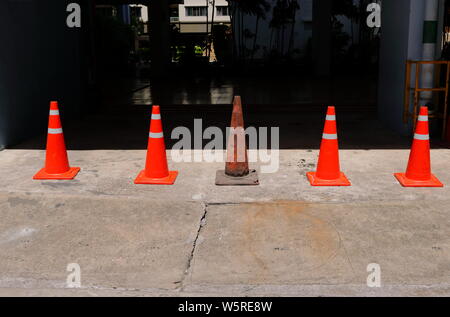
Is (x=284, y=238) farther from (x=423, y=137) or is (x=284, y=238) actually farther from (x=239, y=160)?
(x=423, y=137)

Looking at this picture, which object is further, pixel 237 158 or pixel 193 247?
pixel 237 158

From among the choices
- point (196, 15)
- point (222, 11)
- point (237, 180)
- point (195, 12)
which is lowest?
point (237, 180)

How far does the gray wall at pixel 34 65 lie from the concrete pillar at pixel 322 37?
1142 centimetres

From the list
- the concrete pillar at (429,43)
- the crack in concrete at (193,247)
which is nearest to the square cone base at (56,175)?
the crack in concrete at (193,247)

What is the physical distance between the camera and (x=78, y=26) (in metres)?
8.63

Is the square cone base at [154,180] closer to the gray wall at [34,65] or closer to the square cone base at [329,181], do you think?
the square cone base at [329,181]

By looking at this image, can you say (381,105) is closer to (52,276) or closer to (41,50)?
(41,50)

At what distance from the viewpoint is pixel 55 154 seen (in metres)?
5.08

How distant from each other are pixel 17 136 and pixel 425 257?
538 centimetres

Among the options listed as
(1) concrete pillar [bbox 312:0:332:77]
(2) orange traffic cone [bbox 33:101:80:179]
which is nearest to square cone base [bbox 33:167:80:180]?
(2) orange traffic cone [bbox 33:101:80:179]

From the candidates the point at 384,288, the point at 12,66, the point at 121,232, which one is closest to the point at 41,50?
the point at 12,66

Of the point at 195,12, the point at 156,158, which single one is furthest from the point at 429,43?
the point at 195,12

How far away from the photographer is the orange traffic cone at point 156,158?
16.0ft

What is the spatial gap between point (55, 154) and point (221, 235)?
229 cm
